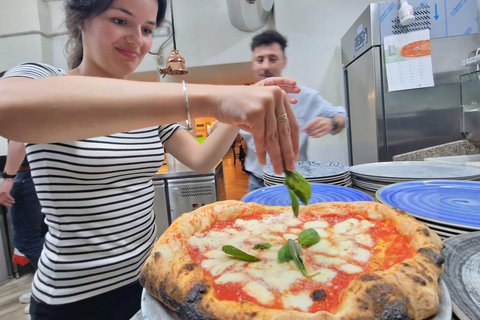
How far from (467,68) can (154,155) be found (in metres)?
3.32

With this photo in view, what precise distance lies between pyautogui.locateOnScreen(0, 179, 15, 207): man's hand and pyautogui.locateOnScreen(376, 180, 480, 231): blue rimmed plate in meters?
3.06

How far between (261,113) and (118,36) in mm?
687

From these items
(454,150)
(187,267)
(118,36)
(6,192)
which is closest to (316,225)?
(187,267)

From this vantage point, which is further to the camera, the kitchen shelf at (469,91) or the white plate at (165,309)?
the kitchen shelf at (469,91)

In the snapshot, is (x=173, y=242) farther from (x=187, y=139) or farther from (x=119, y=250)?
(x=187, y=139)

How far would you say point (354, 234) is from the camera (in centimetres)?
86

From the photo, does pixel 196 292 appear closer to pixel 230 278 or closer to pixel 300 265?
pixel 230 278

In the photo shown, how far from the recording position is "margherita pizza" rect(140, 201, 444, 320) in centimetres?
50

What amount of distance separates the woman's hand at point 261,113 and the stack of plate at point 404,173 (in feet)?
2.17

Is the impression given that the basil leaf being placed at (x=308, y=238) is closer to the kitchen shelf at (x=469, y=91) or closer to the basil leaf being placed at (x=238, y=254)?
the basil leaf being placed at (x=238, y=254)

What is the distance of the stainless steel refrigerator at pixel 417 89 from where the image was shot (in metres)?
2.68

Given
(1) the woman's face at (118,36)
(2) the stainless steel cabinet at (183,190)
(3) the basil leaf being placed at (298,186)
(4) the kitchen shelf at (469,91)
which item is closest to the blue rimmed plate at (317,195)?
Answer: (3) the basil leaf being placed at (298,186)

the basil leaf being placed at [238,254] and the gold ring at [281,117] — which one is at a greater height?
the gold ring at [281,117]

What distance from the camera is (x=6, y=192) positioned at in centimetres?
249
